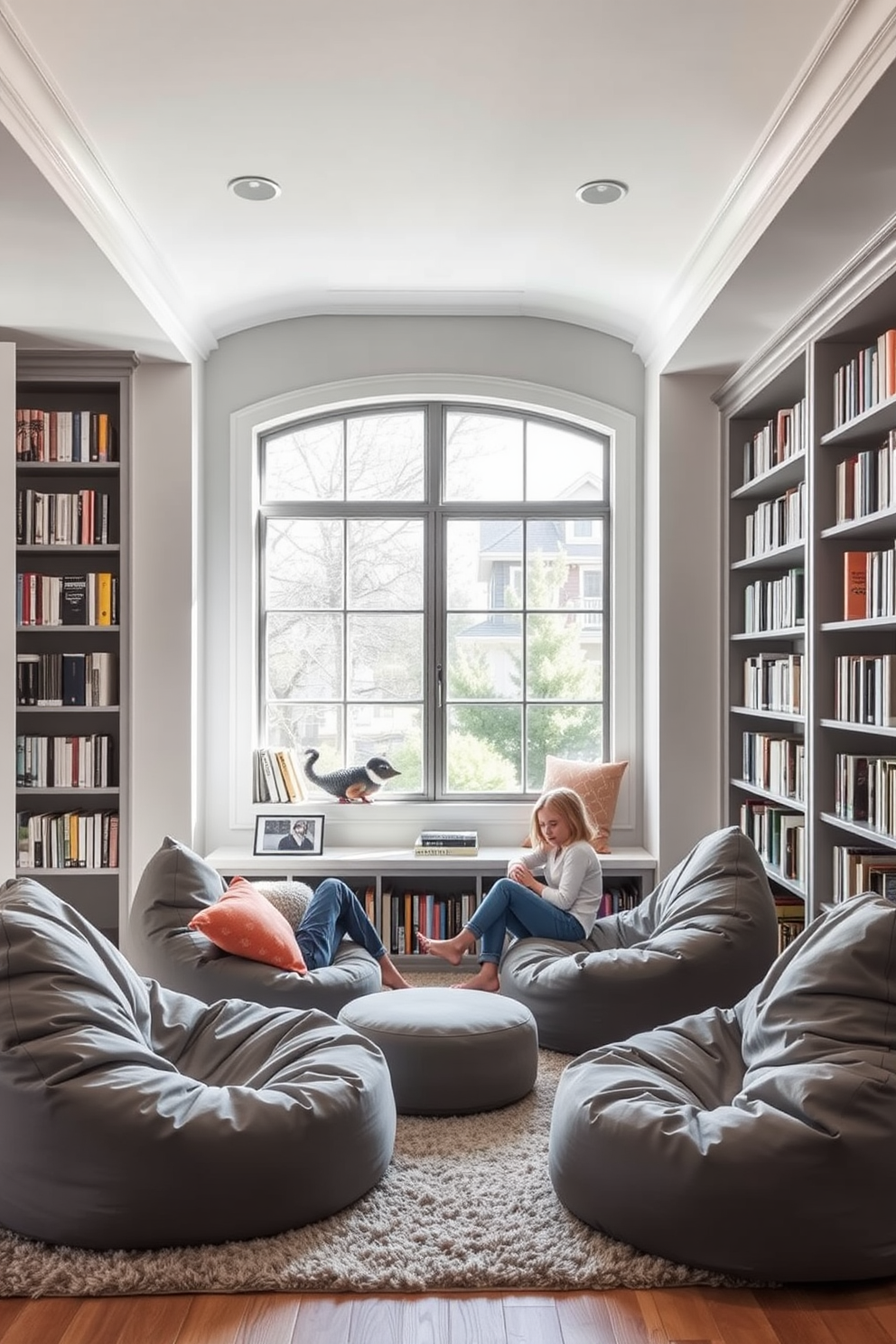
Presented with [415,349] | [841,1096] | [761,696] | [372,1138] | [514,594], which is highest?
[415,349]

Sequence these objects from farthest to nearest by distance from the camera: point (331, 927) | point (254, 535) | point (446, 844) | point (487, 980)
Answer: point (254, 535) < point (446, 844) < point (487, 980) < point (331, 927)

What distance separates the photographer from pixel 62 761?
4852 mm

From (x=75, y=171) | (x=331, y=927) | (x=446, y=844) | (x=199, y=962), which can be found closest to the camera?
(x=75, y=171)

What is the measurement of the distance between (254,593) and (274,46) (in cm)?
277

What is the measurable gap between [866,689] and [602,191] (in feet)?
6.21

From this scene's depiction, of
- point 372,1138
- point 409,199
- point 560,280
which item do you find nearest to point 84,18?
point 409,199

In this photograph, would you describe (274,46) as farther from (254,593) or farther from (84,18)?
(254,593)

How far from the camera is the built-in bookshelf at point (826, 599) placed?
349 cm

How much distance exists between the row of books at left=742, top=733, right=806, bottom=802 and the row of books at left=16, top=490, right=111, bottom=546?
2.99 m

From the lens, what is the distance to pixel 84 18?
271 cm

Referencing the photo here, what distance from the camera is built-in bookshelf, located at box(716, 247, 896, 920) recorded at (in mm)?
3486

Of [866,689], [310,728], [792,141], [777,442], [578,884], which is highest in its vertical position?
[792,141]

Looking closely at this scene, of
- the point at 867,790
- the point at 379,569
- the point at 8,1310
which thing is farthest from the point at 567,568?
the point at 8,1310

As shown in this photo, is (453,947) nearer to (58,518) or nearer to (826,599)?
(826,599)
